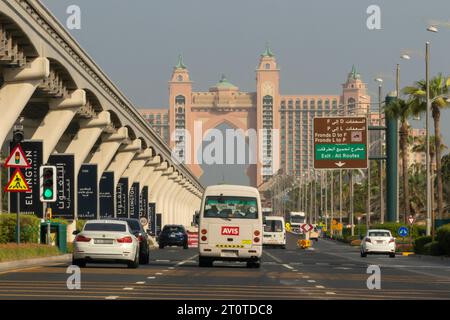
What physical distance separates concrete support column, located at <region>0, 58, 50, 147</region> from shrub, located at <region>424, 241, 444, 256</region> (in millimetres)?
20847

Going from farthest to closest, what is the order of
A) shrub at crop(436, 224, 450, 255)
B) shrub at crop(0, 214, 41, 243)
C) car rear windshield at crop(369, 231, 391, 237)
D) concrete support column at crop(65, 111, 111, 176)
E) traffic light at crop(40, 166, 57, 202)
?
concrete support column at crop(65, 111, 111, 176)
car rear windshield at crop(369, 231, 391, 237)
shrub at crop(436, 224, 450, 255)
shrub at crop(0, 214, 41, 243)
traffic light at crop(40, 166, 57, 202)

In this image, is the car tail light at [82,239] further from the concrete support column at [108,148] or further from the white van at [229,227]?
the concrete support column at [108,148]

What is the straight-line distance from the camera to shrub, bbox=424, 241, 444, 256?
6293cm

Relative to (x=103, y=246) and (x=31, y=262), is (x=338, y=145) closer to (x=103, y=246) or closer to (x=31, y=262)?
(x=31, y=262)

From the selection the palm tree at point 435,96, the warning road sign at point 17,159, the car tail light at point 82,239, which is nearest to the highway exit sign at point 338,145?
the palm tree at point 435,96

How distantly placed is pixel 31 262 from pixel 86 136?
130 ft

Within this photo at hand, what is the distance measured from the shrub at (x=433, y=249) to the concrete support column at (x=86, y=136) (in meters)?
23.6

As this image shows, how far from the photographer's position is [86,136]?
8181cm

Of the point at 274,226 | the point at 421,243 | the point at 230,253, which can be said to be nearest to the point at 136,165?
the point at 274,226

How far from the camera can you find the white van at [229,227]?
41.1 metres

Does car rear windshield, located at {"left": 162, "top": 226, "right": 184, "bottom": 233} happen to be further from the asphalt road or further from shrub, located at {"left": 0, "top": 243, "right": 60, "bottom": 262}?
the asphalt road

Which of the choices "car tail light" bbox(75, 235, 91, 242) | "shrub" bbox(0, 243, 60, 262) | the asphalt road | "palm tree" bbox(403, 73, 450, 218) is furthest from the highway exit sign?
"car tail light" bbox(75, 235, 91, 242)

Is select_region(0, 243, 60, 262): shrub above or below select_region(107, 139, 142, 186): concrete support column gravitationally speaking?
below
